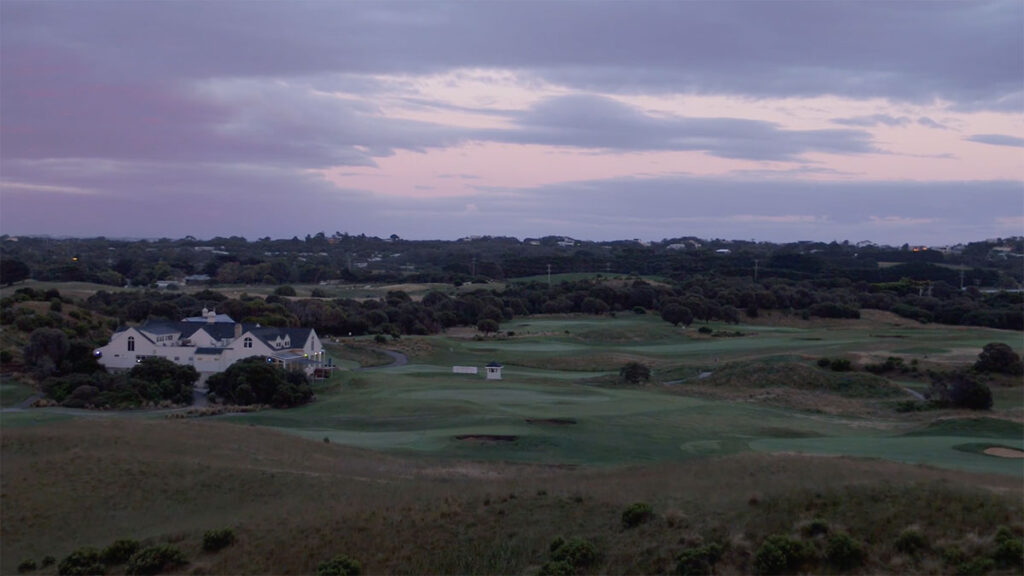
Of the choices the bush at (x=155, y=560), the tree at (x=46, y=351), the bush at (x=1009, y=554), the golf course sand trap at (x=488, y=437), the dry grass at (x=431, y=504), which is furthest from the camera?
the tree at (x=46, y=351)

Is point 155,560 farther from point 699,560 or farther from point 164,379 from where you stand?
point 164,379

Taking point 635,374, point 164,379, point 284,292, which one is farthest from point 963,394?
point 284,292

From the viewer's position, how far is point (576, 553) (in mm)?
15445

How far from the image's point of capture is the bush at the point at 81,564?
18.0 meters

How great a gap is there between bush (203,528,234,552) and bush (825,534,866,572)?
1190 cm

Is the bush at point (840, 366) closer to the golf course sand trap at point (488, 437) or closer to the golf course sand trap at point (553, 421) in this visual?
the golf course sand trap at point (553, 421)

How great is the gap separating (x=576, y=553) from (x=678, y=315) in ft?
248

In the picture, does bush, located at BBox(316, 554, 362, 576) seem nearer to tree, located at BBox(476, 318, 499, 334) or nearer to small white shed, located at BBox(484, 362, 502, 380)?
small white shed, located at BBox(484, 362, 502, 380)

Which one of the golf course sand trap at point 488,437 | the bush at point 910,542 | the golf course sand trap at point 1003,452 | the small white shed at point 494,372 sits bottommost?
the small white shed at point 494,372

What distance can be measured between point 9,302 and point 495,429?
48304 millimetres

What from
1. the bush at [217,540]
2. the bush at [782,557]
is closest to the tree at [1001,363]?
the bush at [782,557]

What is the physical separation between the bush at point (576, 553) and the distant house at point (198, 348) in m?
39.6

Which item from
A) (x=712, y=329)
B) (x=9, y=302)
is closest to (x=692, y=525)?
(x=9, y=302)

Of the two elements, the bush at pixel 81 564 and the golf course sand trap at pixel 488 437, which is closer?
the bush at pixel 81 564
